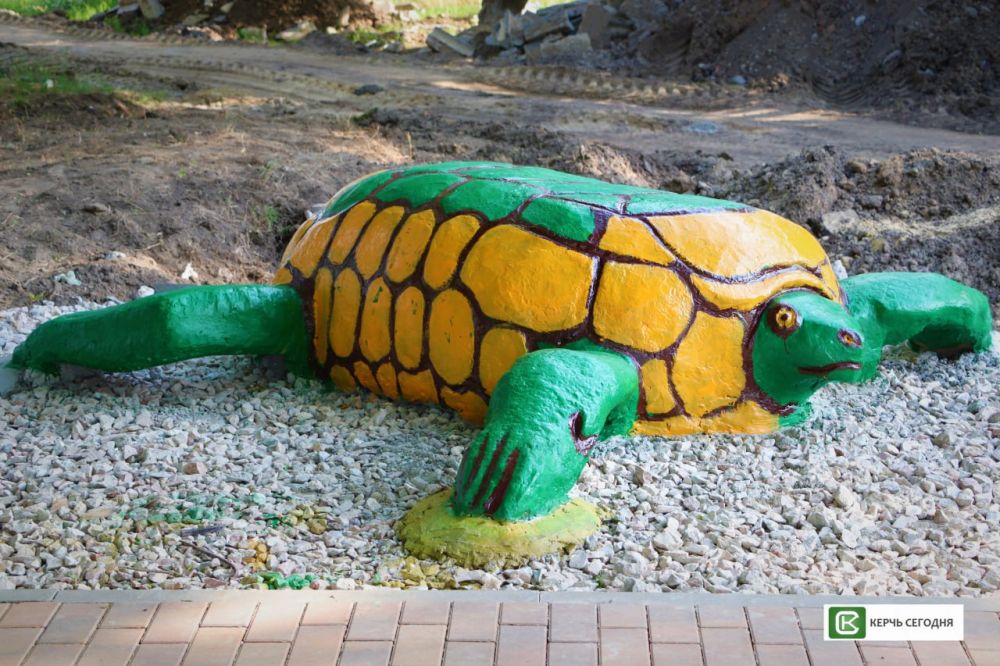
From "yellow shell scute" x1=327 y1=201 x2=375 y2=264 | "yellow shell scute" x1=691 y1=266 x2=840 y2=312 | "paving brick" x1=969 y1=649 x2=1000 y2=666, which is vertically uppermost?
"yellow shell scute" x1=691 y1=266 x2=840 y2=312

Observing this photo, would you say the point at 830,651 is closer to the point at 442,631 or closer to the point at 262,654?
the point at 442,631

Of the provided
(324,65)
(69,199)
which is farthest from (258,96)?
(69,199)

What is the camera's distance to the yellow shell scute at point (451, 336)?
372 cm

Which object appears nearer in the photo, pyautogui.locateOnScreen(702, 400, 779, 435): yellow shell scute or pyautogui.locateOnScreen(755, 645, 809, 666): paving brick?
pyautogui.locateOnScreen(755, 645, 809, 666): paving brick

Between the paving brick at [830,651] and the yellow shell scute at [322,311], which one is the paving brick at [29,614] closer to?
the yellow shell scute at [322,311]

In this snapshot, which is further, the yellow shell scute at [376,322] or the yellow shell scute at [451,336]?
the yellow shell scute at [376,322]

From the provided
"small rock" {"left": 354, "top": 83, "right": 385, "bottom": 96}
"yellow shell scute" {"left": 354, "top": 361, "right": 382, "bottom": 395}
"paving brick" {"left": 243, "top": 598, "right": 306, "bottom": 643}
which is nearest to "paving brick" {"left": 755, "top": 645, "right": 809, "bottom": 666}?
"paving brick" {"left": 243, "top": 598, "right": 306, "bottom": 643}

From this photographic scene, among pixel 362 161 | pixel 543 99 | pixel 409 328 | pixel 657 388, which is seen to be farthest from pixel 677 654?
pixel 543 99

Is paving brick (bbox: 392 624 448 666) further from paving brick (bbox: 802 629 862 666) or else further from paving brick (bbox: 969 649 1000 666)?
paving brick (bbox: 969 649 1000 666)

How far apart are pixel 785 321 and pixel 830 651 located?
1352 millimetres

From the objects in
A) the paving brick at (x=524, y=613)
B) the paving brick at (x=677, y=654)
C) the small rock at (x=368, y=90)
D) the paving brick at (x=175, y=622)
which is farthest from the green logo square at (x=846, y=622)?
the small rock at (x=368, y=90)

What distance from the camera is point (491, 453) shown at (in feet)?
10.2

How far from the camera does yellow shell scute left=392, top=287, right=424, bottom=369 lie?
3857 mm

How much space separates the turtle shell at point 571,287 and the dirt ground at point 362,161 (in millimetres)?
2366
